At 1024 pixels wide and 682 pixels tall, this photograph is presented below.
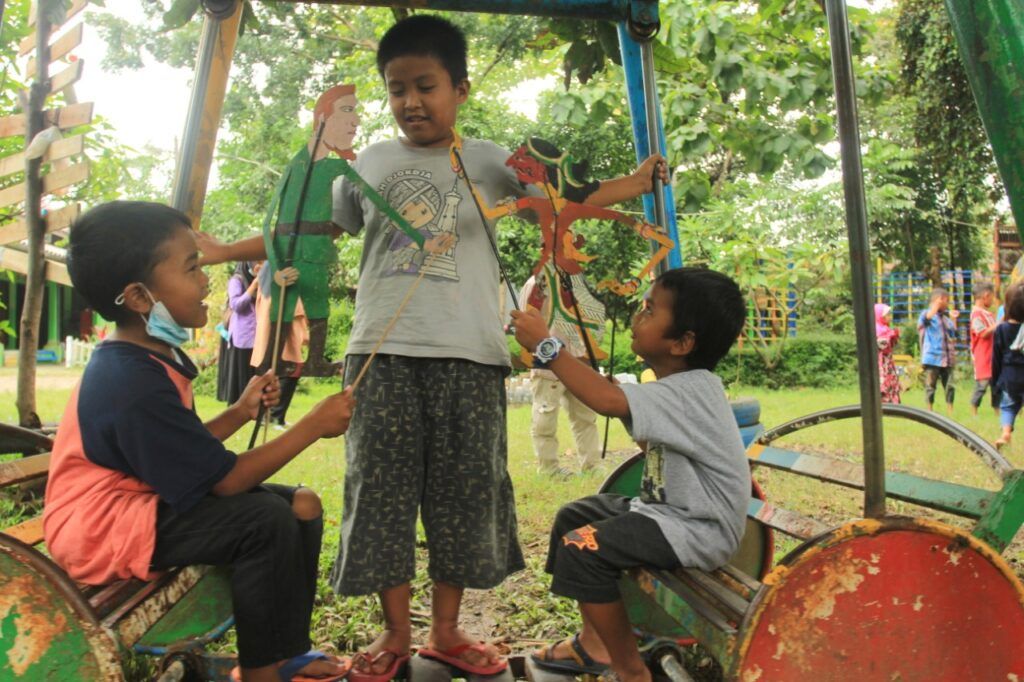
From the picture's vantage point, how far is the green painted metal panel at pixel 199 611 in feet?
5.34

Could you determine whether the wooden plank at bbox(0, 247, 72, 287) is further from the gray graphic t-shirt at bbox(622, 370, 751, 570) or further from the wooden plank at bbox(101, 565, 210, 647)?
the gray graphic t-shirt at bbox(622, 370, 751, 570)

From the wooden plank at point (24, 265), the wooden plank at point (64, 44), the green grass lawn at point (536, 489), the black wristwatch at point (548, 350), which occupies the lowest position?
the green grass lawn at point (536, 489)

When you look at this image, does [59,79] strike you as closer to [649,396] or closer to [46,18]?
[46,18]

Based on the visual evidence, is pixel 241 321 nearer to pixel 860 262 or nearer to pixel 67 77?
pixel 67 77

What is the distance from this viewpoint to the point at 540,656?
2.26 meters

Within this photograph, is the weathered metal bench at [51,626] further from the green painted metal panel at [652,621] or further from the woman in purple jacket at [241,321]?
the woman in purple jacket at [241,321]

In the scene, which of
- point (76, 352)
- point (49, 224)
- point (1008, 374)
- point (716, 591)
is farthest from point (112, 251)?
point (76, 352)

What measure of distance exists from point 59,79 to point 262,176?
258 inches

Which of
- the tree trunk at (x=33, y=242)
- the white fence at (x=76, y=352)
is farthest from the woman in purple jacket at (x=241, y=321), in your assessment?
the white fence at (x=76, y=352)

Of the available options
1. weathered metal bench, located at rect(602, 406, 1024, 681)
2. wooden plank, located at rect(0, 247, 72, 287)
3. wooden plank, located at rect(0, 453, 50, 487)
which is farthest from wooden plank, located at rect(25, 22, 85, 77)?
weathered metal bench, located at rect(602, 406, 1024, 681)

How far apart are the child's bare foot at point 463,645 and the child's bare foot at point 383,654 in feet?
0.25

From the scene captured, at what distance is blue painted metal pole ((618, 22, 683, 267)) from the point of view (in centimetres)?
242

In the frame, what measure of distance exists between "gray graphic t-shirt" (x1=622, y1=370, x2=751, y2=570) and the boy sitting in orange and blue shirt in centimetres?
71

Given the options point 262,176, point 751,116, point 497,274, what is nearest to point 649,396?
point 497,274
